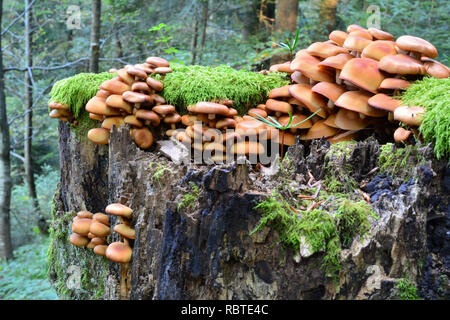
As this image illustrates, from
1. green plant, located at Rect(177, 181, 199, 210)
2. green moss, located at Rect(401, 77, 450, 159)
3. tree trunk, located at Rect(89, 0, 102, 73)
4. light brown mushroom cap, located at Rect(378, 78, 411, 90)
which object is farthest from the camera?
Result: tree trunk, located at Rect(89, 0, 102, 73)

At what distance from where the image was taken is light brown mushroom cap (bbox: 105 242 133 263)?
2.79m

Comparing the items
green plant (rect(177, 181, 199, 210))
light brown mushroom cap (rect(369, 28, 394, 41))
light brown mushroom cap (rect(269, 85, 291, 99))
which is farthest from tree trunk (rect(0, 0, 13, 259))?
A: light brown mushroom cap (rect(369, 28, 394, 41))

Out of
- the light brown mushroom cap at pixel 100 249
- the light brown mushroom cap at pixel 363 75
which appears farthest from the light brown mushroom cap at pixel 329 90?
the light brown mushroom cap at pixel 100 249

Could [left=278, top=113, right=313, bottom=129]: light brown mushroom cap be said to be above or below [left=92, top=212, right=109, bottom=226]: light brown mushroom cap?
above

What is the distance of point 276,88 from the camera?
12.1 feet

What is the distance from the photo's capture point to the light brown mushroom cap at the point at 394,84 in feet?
9.67

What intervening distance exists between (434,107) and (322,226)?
1362mm

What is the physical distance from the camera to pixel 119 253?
9.21 ft

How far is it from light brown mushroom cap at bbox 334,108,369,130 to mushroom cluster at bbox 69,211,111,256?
8.11 ft

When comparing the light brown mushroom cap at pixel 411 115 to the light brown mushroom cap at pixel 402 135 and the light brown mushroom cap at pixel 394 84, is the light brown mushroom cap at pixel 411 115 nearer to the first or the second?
the light brown mushroom cap at pixel 402 135

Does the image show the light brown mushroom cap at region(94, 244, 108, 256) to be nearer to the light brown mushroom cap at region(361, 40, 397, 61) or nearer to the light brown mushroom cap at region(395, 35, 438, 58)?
the light brown mushroom cap at region(361, 40, 397, 61)

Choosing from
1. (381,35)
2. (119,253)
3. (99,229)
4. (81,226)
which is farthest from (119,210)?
(381,35)
